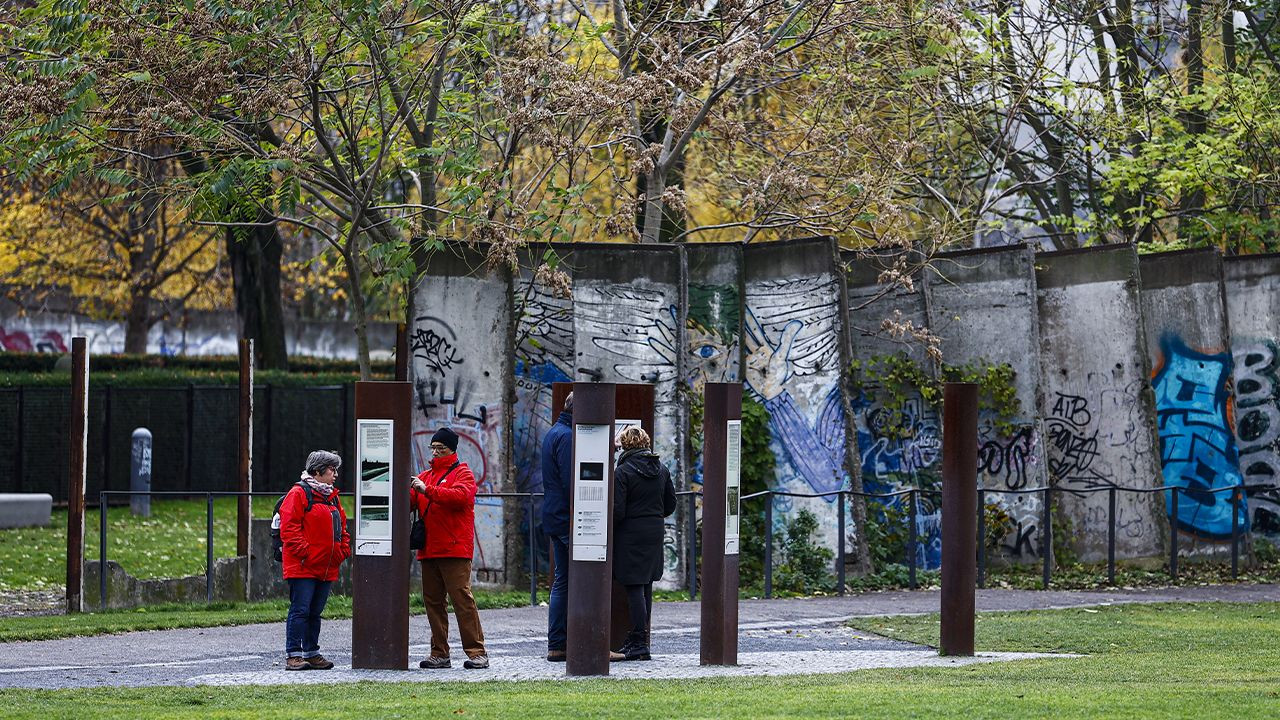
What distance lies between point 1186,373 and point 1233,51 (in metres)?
6.75

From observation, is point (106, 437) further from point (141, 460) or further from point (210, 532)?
point (210, 532)

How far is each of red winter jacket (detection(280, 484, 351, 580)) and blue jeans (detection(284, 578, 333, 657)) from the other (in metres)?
0.08

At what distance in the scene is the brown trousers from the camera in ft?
40.0

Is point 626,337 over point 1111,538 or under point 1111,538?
over

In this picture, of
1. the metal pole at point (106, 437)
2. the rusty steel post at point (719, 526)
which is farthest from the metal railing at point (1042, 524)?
the metal pole at point (106, 437)

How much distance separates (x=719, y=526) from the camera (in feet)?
40.2

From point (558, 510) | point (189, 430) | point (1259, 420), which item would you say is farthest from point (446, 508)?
point (189, 430)

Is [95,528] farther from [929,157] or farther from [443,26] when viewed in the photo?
[929,157]

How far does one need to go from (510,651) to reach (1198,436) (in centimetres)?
1043

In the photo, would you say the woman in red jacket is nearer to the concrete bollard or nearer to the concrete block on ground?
the concrete block on ground

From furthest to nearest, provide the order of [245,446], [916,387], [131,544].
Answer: [131,544] < [916,387] < [245,446]

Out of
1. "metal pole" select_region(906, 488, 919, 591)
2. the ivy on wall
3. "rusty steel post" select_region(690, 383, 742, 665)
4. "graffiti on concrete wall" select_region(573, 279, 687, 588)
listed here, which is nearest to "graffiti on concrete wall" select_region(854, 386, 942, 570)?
the ivy on wall

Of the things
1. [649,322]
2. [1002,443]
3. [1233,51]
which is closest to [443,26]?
[649,322]

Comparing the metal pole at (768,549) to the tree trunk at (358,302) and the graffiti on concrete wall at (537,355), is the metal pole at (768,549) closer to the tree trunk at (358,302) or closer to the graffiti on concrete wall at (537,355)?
the graffiti on concrete wall at (537,355)
